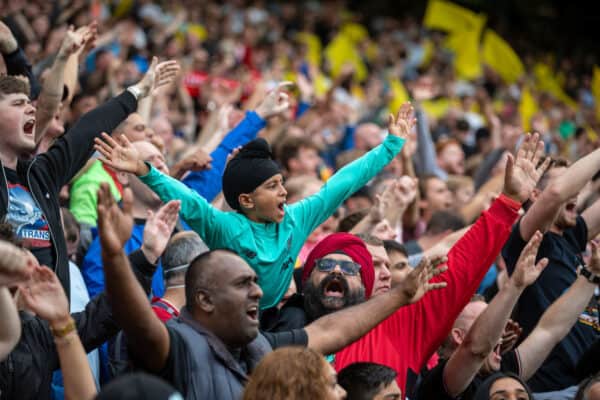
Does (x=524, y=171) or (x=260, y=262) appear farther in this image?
(x=524, y=171)

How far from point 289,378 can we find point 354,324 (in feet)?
3.17

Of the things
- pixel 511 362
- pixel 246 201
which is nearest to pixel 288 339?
pixel 246 201

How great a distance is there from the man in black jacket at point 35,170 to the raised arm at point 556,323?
2411 mm

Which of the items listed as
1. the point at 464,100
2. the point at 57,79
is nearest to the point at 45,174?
the point at 57,79

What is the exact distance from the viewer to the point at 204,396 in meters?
3.75

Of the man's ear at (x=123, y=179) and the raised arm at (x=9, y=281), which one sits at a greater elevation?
the raised arm at (x=9, y=281)

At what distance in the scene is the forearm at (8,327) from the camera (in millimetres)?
3451

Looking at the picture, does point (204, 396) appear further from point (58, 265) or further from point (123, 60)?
point (123, 60)

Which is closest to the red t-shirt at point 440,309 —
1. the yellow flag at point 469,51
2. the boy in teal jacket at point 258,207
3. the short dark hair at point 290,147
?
the boy in teal jacket at point 258,207

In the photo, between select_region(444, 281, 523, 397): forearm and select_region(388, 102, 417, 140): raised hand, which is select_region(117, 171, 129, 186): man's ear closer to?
select_region(388, 102, 417, 140): raised hand

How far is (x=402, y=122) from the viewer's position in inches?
226

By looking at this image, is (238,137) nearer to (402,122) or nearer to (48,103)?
(402,122)

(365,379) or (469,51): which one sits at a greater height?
(365,379)

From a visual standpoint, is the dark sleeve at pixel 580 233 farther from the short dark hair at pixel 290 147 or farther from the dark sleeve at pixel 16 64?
the dark sleeve at pixel 16 64
